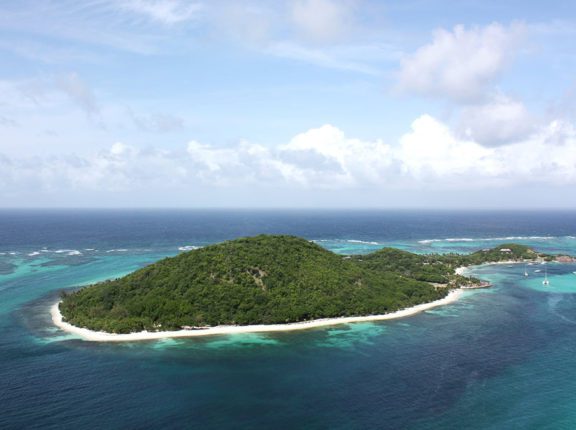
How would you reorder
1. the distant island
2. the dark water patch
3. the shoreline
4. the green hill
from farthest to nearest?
the dark water patch → the green hill → the distant island → the shoreline

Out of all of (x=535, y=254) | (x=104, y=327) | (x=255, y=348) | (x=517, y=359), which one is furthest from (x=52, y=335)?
(x=535, y=254)

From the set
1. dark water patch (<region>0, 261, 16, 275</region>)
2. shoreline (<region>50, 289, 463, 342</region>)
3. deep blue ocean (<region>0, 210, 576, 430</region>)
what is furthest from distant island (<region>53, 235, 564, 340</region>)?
dark water patch (<region>0, 261, 16, 275</region>)

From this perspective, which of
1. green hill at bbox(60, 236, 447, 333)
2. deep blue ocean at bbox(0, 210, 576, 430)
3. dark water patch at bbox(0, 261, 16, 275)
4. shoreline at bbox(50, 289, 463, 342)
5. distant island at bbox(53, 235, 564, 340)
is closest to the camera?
deep blue ocean at bbox(0, 210, 576, 430)

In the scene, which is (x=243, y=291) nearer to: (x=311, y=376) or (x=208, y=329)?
(x=208, y=329)

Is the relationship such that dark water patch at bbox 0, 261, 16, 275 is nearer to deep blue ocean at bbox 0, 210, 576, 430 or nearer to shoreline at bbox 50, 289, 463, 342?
deep blue ocean at bbox 0, 210, 576, 430

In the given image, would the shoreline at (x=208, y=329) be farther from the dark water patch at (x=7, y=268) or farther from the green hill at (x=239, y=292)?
the dark water patch at (x=7, y=268)

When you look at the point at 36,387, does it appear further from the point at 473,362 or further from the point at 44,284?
the point at 44,284

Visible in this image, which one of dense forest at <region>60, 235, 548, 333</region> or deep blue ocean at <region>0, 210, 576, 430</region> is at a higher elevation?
dense forest at <region>60, 235, 548, 333</region>

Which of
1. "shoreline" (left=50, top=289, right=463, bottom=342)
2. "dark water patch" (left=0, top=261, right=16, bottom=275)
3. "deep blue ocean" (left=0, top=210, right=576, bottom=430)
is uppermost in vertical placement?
"dark water patch" (left=0, top=261, right=16, bottom=275)
